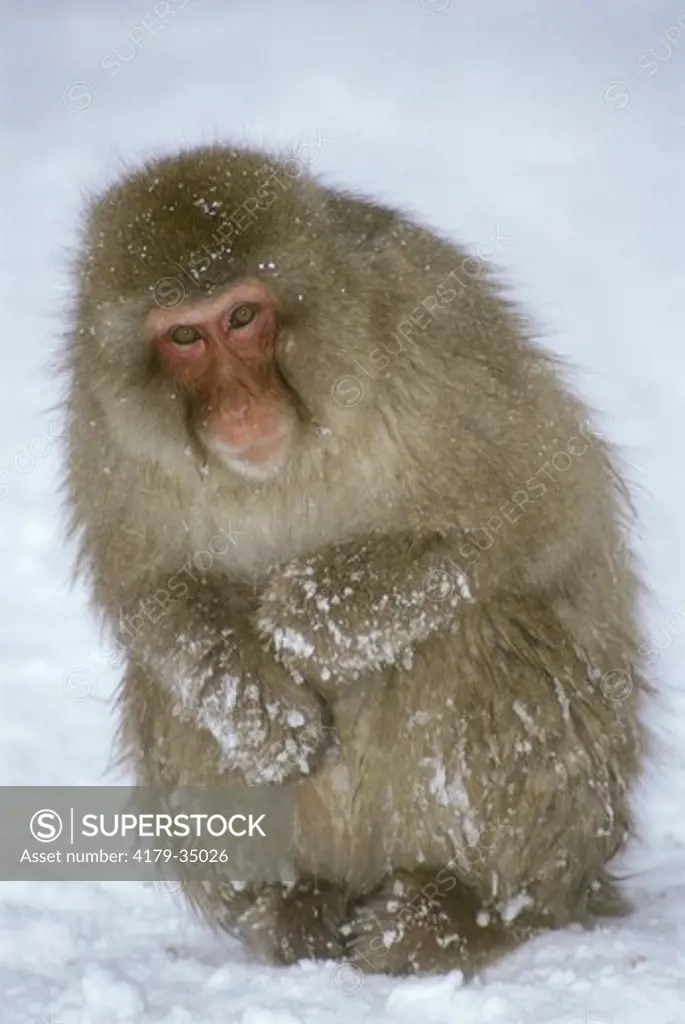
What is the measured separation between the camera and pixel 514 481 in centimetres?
379

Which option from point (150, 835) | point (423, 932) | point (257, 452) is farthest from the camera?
point (150, 835)

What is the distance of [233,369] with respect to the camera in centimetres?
367

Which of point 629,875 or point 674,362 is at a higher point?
point 674,362

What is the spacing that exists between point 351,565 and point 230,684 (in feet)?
1.21

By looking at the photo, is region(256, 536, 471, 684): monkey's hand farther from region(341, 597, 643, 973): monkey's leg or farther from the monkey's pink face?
the monkey's pink face

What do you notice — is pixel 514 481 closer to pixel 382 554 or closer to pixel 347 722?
pixel 382 554

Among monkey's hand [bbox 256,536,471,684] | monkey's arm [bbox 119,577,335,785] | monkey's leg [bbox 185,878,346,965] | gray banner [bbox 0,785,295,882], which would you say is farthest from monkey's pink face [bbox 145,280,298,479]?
monkey's leg [bbox 185,878,346,965]

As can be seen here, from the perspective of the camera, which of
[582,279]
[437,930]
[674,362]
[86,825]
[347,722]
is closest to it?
[437,930]

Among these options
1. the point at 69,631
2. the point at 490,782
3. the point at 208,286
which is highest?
the point at 208,286

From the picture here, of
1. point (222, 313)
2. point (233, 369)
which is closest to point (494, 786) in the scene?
point (233, 369)

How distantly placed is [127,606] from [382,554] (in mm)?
604

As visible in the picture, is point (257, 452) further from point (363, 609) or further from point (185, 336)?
point (363, 609)

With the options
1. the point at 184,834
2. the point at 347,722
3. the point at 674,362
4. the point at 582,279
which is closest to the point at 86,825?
the point at 184,834

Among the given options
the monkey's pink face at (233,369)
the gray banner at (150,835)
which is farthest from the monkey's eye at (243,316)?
the gray banner at (150,835)
